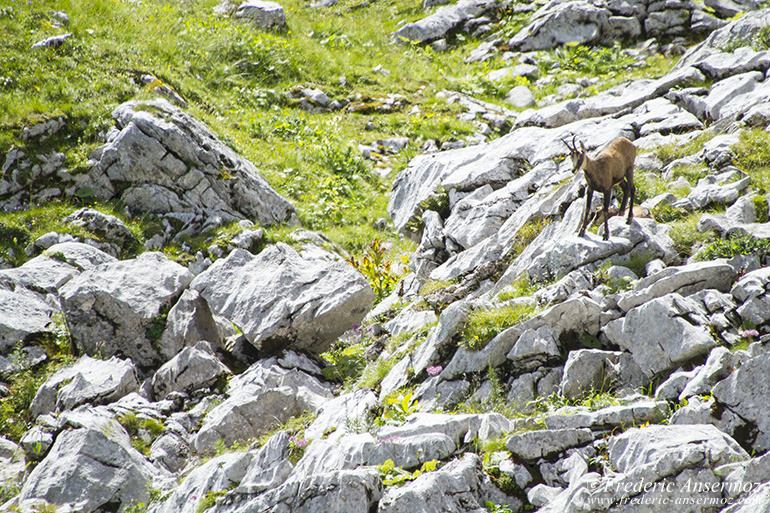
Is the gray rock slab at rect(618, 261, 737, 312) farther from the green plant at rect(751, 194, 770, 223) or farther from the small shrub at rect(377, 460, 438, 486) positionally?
the small shrub at rect(377, 460, 438, 486)

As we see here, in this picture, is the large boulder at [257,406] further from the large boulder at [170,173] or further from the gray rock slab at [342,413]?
the large boulder at [170,173]

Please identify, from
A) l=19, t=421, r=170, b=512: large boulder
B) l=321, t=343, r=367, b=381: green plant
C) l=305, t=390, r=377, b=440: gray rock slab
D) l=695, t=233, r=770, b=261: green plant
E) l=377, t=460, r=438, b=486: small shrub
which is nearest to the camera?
l=377, t=460, r=438, b=486: small shrub

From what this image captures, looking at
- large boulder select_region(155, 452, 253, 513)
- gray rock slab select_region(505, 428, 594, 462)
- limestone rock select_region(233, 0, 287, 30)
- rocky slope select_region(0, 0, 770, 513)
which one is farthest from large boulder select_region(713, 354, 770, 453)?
limestone rock select_region(233, 0, 287, 30)

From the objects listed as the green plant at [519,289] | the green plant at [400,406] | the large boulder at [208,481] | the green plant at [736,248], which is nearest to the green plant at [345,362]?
the green plant at [400,406]

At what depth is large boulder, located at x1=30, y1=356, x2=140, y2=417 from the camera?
375 inches

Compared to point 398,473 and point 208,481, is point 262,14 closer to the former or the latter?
point 208,481

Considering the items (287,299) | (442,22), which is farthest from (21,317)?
(442,22)

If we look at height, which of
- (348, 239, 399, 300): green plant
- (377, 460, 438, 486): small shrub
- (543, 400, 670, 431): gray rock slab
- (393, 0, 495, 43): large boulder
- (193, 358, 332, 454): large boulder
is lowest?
(348, 239, 399, 300): green plant

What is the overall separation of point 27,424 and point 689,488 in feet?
Answer: 36.0

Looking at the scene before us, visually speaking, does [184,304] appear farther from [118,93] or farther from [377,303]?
[118,93]

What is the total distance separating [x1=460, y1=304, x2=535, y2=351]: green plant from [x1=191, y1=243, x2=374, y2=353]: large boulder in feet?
11.0

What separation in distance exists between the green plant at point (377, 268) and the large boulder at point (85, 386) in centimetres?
644

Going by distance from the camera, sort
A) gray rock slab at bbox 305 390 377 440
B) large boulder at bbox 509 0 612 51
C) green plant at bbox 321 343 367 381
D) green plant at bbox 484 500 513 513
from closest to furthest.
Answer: green plant at bbox 484 500 513 513, gray rock slab at bbox 305 390 377 440, green plant at bbox 321 343 367 381, large boulder at bbox 509 0 612 51

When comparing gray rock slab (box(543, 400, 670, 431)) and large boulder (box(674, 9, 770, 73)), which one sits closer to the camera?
gray rock slab (box(543, 400, 670, 431))
